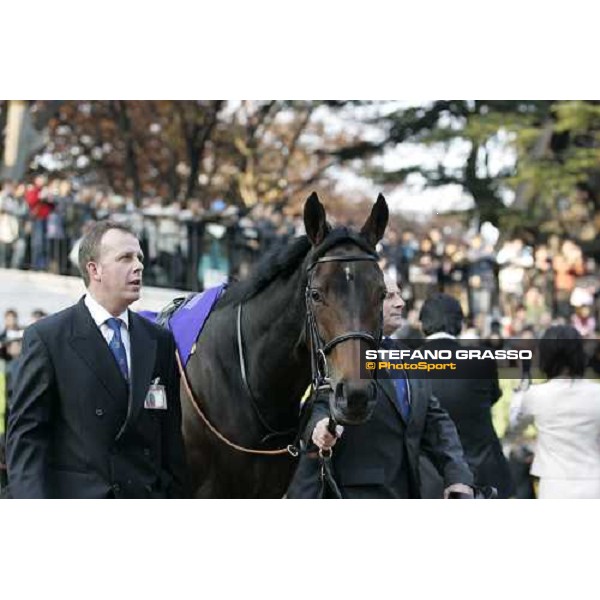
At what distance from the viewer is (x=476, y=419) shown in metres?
7.38

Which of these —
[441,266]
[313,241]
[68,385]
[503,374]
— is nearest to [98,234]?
[68,385]

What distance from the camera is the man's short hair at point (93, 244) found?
14.2ft

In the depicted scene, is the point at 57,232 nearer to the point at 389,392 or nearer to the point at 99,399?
the point at 389,392

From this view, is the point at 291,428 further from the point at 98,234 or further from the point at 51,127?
the point at 51,127

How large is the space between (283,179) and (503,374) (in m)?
3.42

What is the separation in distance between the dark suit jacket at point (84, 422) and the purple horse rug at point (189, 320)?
1.57m

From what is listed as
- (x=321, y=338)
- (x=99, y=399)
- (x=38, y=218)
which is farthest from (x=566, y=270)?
(x=99, y=399)

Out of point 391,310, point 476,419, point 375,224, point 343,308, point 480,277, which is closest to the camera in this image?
point 343,308

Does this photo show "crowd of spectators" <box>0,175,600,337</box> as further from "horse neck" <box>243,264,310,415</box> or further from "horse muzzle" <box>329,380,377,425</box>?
"horse muzzle" <box>329,380,377,425</box>

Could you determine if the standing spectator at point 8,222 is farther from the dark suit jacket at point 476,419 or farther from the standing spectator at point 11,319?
the dark suit jacket at point 476,419

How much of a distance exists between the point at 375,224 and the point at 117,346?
1646 millimetres

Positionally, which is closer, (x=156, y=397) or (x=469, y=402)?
(x=156, y=397)

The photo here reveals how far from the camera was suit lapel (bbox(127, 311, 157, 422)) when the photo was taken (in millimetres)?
4277

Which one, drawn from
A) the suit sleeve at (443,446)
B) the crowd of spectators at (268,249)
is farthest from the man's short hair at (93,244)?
the crowd of spectators at (268,249)
